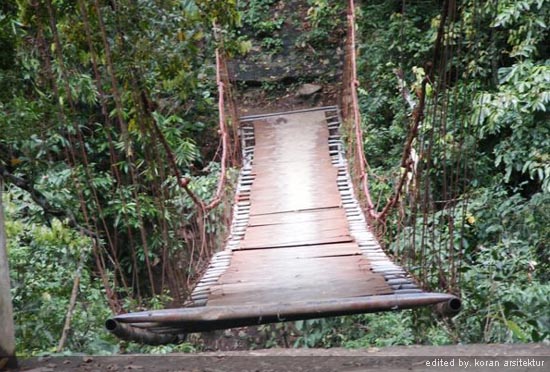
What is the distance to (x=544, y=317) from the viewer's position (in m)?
2.41

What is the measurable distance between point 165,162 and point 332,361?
3494mm

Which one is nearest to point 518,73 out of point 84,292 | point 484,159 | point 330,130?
point 484,159

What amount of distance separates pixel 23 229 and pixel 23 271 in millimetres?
222

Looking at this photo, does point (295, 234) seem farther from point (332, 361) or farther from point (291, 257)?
point (332, 361)

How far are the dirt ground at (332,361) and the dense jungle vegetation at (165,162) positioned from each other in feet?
1.27

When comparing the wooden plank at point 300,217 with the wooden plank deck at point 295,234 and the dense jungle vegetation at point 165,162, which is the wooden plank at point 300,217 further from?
the dense jungle vegetation at point 165,162

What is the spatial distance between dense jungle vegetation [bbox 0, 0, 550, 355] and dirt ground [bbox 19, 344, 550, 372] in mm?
386

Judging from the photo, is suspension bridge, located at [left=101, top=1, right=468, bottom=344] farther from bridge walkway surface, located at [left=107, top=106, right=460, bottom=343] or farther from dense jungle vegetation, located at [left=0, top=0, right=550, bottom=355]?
dense jungle vegetation, located at [left=0, top=0, right=550, bottom=355]

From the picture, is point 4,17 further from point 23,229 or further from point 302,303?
point 302,303

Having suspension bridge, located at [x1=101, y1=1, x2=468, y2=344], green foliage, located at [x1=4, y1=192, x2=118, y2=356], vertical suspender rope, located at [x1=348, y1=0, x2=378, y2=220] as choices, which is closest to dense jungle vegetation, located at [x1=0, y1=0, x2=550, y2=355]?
green foliage, located at [x1=4, y1=192, x2=118, y2=356]

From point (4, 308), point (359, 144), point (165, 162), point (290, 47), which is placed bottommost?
point (165, 162)

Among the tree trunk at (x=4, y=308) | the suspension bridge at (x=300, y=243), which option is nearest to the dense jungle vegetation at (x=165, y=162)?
the suspension bridge at (x=300, y=243)

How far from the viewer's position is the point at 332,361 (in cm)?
141

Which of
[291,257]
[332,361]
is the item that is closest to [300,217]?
[291,257]
